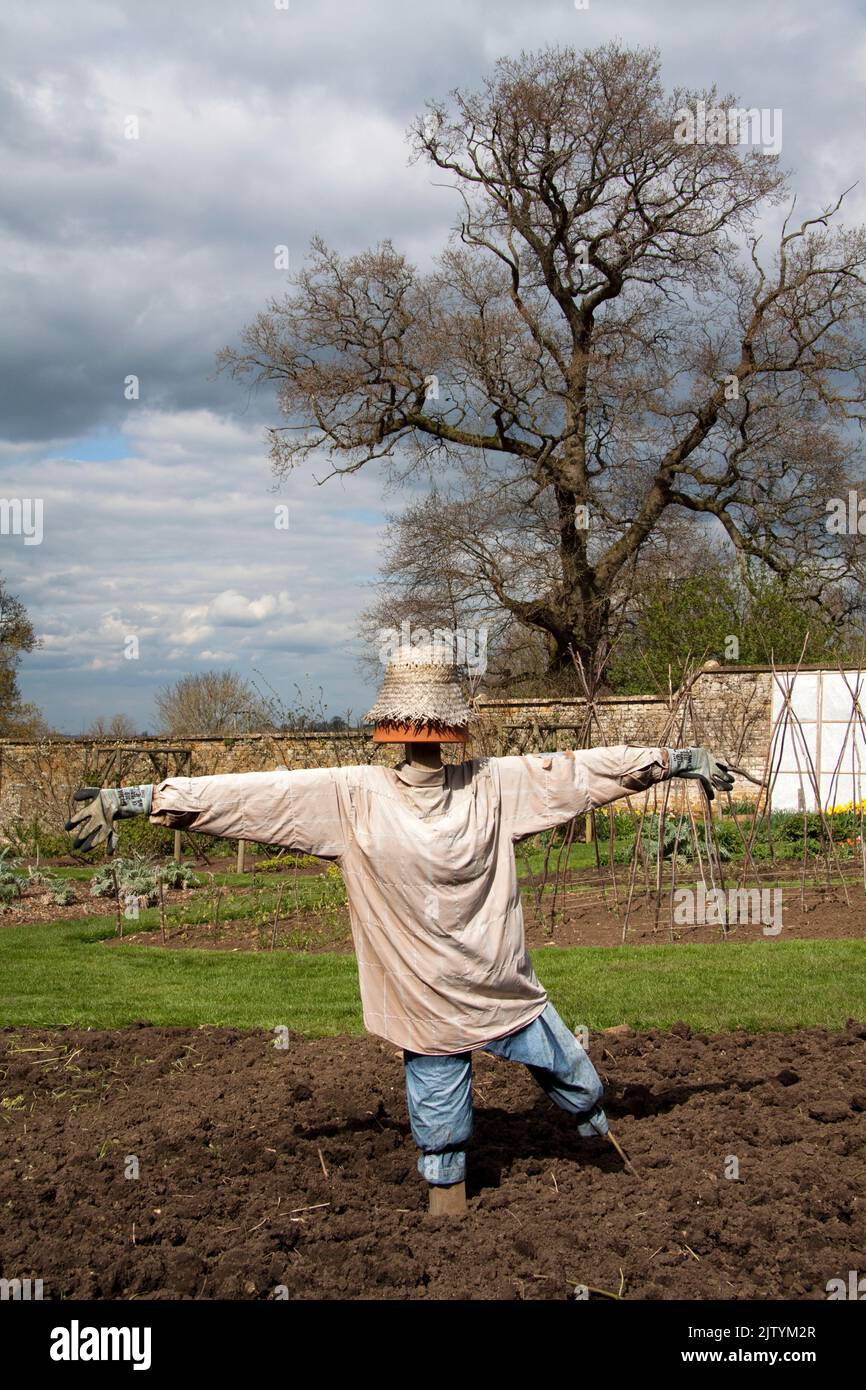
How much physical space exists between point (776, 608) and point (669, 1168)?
1948cm

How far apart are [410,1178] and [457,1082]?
0.75m

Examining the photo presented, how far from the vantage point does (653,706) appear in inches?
781

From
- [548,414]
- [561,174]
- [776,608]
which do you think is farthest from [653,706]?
[561,174]

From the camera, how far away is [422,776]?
13.2ft

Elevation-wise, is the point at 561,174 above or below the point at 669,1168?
above

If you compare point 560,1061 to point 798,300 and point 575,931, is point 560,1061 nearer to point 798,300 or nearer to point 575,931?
point 575,931

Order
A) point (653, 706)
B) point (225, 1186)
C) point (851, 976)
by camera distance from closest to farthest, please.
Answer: point (225, 1186), point (851, 976), point (653, 706)

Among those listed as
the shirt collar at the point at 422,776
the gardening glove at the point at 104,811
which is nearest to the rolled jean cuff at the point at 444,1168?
the shirt collar at the point at 422,776

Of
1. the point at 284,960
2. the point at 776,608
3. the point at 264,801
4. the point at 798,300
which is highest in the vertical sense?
the point at 798,300

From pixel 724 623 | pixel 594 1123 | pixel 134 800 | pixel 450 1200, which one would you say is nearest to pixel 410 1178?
pixel 450 1200

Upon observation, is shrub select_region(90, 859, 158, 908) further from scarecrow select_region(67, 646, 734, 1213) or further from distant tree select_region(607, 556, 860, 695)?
distant tree select_region(607, 556, 860, 695)

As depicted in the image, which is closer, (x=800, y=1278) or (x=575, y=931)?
(x=800, y=1278)

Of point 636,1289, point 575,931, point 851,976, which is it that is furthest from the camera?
point 575,931

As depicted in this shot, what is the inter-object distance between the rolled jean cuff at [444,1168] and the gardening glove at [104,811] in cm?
148
